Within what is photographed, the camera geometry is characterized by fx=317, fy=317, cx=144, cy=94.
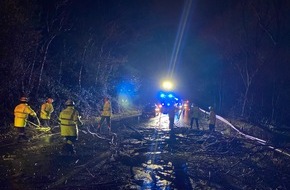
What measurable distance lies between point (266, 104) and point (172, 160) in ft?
73.4

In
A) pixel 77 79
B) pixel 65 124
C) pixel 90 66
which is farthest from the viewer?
pixel 90 66

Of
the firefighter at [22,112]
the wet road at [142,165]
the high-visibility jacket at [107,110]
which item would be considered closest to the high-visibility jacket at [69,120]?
the wet road at [142,165]

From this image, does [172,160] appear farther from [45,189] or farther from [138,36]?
[138,36]

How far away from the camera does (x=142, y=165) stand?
10.1 metres

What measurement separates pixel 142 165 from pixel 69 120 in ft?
8.94

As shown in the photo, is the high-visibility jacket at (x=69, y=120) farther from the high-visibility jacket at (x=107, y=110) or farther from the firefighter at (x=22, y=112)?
the high-visibility jacket at (x=107, y=110)

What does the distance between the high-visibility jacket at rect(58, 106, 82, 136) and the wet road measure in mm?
923

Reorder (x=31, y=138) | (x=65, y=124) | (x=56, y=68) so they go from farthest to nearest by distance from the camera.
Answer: (x=56, y=68) < (x=31, y=138) < (x=65, y=124)

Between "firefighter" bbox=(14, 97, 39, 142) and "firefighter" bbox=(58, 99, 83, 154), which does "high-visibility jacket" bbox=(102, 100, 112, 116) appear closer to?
"firefighter" bbox=(14, 97, 39, 142)

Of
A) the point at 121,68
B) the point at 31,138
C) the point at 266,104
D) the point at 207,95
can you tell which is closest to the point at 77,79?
the point at 121,68

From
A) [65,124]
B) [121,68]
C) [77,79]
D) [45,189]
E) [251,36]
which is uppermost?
[251,36]

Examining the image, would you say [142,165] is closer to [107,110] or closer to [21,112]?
[21,112]

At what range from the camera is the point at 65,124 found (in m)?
10.1

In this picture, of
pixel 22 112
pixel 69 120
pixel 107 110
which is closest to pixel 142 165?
pixel 69 120
